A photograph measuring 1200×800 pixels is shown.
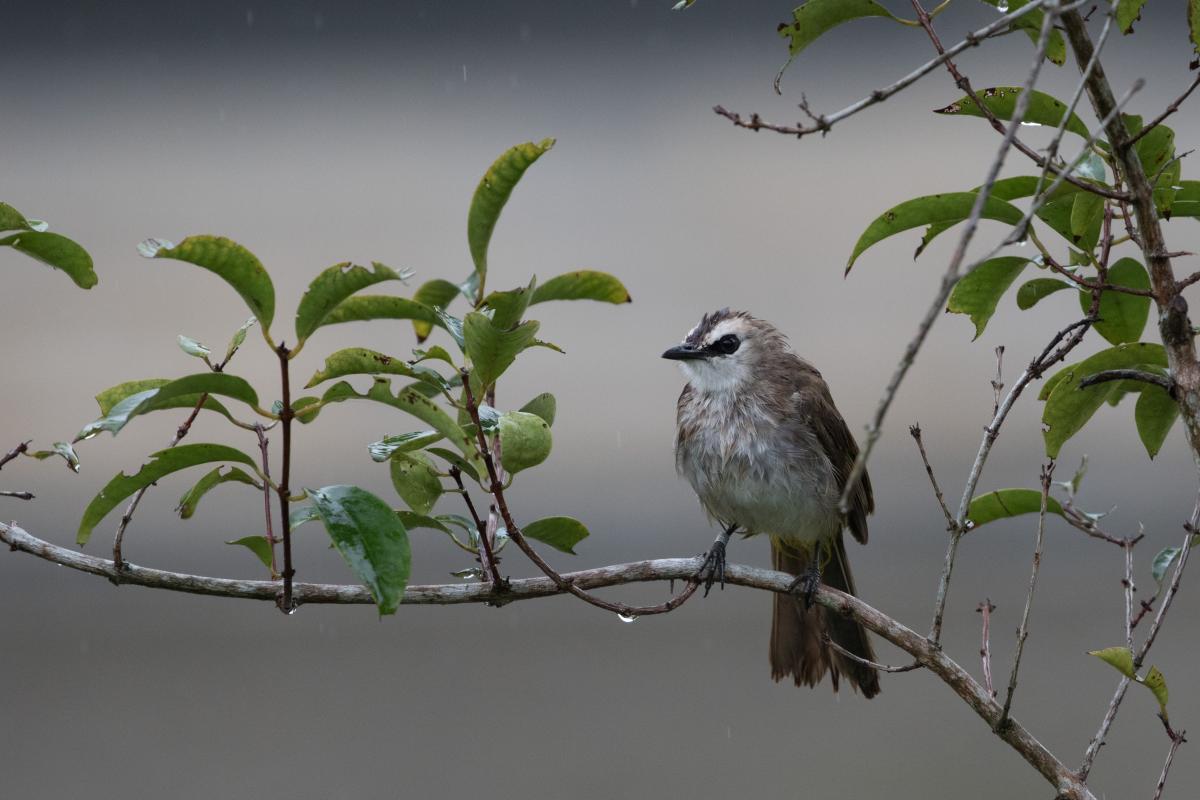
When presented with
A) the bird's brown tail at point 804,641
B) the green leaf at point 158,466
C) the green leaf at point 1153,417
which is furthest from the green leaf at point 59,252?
the bird's brown tail at point 804,641

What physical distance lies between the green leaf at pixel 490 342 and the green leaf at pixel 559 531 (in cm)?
40

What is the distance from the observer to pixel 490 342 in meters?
1.82

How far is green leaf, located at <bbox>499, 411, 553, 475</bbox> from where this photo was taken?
192 cm

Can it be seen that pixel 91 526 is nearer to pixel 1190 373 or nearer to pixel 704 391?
pixel 1190 373

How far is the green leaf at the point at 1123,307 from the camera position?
2.04 meters

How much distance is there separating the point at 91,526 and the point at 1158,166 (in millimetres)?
1630

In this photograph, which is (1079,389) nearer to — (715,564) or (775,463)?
(715,564)

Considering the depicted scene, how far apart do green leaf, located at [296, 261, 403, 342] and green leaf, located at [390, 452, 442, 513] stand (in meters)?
0.41

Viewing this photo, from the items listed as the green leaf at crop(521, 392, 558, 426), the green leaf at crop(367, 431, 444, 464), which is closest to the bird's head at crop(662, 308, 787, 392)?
the green leaf at crop(521, 392, 558, 426)

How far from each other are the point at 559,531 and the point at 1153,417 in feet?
3.22

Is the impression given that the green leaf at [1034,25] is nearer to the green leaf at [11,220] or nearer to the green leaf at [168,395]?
the green leaf at [168,395]

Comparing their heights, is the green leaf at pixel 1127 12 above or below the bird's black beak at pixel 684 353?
above

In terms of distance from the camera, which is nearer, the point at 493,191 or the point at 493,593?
the point at 493,191

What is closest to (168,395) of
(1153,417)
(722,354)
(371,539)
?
(371,539)
